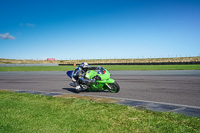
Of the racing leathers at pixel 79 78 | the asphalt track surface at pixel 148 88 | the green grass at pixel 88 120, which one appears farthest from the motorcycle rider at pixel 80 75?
the green grass at pixel 88 120

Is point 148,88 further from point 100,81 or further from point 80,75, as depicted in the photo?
point 80,75

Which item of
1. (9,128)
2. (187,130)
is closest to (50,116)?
(9,128)

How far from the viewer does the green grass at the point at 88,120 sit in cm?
388

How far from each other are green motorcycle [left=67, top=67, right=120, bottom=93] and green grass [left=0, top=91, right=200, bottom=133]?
300 cm

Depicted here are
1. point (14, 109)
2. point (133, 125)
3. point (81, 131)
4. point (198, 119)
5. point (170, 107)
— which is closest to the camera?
point (81, 131)

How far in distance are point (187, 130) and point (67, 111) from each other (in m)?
3.14

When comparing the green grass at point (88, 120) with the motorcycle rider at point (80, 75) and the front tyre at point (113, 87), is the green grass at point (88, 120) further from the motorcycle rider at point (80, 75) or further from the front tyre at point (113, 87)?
the motorcycle rider at point (80, 75)

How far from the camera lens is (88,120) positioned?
14.6 feet

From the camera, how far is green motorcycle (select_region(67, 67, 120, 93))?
28.7ft

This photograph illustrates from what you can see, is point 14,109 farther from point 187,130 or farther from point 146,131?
point 187,130

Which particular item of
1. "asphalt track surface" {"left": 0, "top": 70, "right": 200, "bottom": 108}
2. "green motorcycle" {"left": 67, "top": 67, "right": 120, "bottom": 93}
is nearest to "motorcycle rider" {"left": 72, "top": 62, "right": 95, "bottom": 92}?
"green motorcycle" {"left": 67, "top": 67, "right": 120, "bottom": 93}

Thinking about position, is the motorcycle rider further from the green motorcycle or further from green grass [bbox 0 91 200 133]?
green grass [bbox 0 91 200 133]

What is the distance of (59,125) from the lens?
13.5 feet

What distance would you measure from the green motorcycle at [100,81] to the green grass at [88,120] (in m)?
3.00
